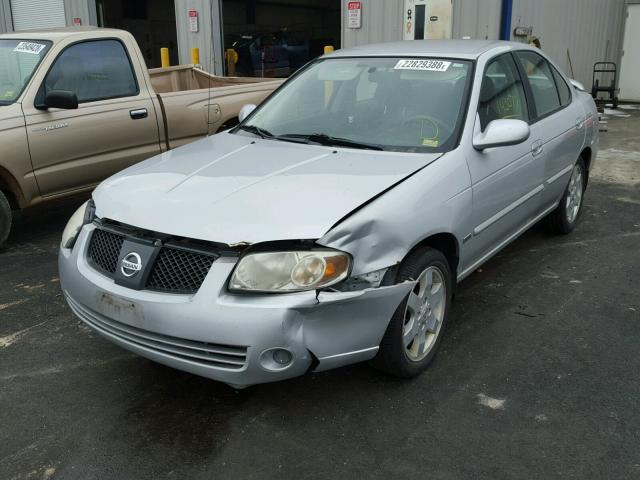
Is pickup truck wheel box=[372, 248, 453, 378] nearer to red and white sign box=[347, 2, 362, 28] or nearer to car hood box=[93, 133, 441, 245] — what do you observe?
car hood box=[93, 133, 441, 245]

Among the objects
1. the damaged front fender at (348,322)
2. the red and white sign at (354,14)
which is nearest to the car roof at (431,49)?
the damaged front fender at (348,322)

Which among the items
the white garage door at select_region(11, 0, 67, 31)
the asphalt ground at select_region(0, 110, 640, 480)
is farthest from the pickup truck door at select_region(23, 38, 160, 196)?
the white garage door at select_region(11, 0, 67, 31)

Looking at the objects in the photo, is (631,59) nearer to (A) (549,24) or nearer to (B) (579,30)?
(B) (579,30)

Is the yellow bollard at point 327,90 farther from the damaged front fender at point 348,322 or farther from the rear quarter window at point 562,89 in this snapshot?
the rear quarter window at point 562,89

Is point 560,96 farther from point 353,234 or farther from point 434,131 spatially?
point 353,234

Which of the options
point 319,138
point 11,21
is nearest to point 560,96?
point 319,138

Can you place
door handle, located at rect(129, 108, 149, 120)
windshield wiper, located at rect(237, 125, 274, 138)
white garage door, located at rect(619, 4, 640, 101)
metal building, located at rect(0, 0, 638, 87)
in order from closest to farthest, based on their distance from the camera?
windshield wiper, located at rect(237, 125, 274, 138), door handle, located at rect(129, 108, 149, 120), metal building, located at rect(0, 0, 638, 87), white garage door, located at rect(619, 4, 640, 101)

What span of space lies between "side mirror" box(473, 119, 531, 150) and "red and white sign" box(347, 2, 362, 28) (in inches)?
331

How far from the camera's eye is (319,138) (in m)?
3.90

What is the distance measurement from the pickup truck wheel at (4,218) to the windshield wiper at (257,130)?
2269 millimetres

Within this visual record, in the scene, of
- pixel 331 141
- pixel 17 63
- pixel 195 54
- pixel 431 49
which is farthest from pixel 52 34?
pixel 195 54

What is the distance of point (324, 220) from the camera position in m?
2.81

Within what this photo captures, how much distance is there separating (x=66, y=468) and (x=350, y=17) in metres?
10.2

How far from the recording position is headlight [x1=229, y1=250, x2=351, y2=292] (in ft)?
8.88
